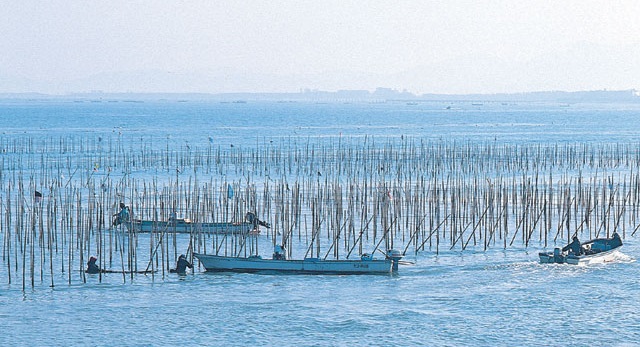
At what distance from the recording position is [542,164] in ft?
223

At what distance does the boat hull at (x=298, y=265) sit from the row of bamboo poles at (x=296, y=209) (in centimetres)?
79

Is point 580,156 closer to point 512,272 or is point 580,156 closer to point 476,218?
point 476,218

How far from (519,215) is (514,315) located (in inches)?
643

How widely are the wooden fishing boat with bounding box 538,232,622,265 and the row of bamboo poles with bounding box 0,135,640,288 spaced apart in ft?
6.87

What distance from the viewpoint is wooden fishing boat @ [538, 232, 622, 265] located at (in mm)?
33812

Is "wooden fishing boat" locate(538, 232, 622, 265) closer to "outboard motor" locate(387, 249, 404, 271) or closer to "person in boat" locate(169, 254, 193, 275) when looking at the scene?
"outboard motor" locate(387, 249, 404, 271)

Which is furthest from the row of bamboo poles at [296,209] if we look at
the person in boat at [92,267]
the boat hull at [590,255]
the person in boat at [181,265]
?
the boat hull at [590,255]

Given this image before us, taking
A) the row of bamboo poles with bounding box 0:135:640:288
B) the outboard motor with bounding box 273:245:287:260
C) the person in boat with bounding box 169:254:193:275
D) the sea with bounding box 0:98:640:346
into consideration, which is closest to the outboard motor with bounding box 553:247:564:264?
the sea with bounding box 0:98:640:346

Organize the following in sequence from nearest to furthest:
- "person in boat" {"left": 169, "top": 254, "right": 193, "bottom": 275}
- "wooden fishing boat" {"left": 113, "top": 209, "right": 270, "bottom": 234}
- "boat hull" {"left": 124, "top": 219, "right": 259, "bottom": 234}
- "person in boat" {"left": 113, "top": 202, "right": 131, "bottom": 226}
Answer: "person in boat" {"left": 169, "top": 254, "right": 193, "bottom": 275} → "boat hull" {"left": 124, "top": 219, "right": 259, "bottom": 234} → "wooden fishing boat" {"left": 113, "top": 209, "right": 270, "bottom": 234} → "person in boat" {"left": 113, "top": 202, "right": 131, "bottom": 226}

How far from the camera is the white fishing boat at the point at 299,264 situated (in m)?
32.5

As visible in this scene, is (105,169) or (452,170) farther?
(105,169)

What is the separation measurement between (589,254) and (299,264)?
397 inches

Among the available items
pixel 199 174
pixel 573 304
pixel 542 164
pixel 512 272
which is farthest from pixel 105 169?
pixel 573 304

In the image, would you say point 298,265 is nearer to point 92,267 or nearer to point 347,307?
point 347,307
